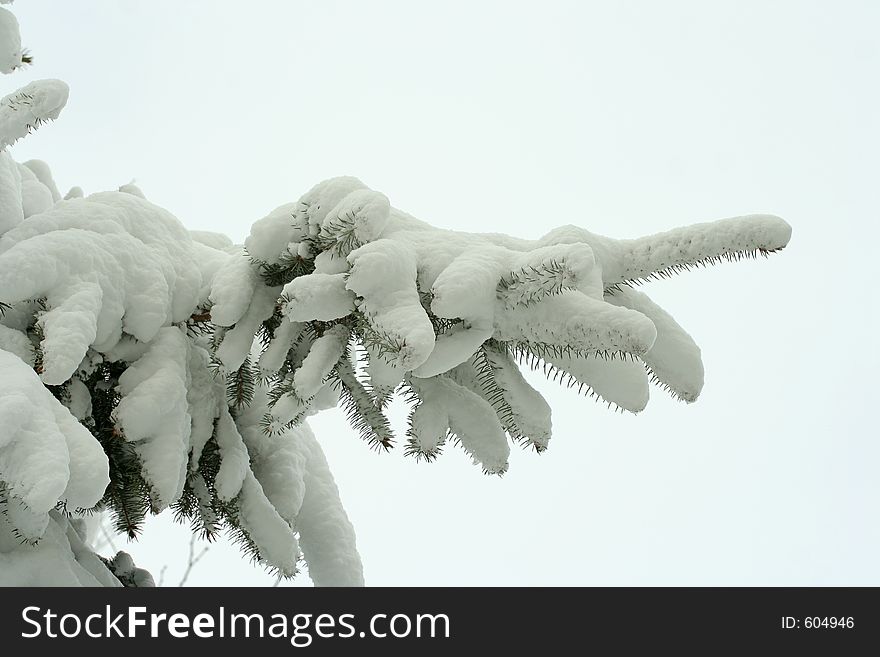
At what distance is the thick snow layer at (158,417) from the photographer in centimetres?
240

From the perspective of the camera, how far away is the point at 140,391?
2.44 meters

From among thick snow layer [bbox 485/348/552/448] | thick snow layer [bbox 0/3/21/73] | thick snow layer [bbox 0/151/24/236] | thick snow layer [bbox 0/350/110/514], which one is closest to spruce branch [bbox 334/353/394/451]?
thick snow layer [bbox 485/348/552/448]

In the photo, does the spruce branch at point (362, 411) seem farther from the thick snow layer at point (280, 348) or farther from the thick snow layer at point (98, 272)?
the thick snow layer at point (98, 272)

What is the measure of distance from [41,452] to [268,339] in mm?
941

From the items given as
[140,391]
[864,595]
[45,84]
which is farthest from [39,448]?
[864,595]

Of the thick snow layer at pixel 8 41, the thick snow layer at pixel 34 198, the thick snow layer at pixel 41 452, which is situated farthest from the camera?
the thick snow layer at pixel 34 198

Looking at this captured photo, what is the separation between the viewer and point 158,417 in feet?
8.00

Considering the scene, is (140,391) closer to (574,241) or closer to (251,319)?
(251,319)

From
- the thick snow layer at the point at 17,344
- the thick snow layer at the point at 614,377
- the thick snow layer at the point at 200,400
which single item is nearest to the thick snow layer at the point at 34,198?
the thick snow layer at the point at 17,344

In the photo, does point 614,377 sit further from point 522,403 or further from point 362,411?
point 362,411

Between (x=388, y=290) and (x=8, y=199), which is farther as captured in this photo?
(x=8, y=199)

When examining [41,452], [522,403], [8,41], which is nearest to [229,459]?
[41,452]

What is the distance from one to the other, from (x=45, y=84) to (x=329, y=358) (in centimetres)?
123

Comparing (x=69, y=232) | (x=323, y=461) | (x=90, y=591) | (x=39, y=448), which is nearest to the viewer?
(x=39, y=448)
